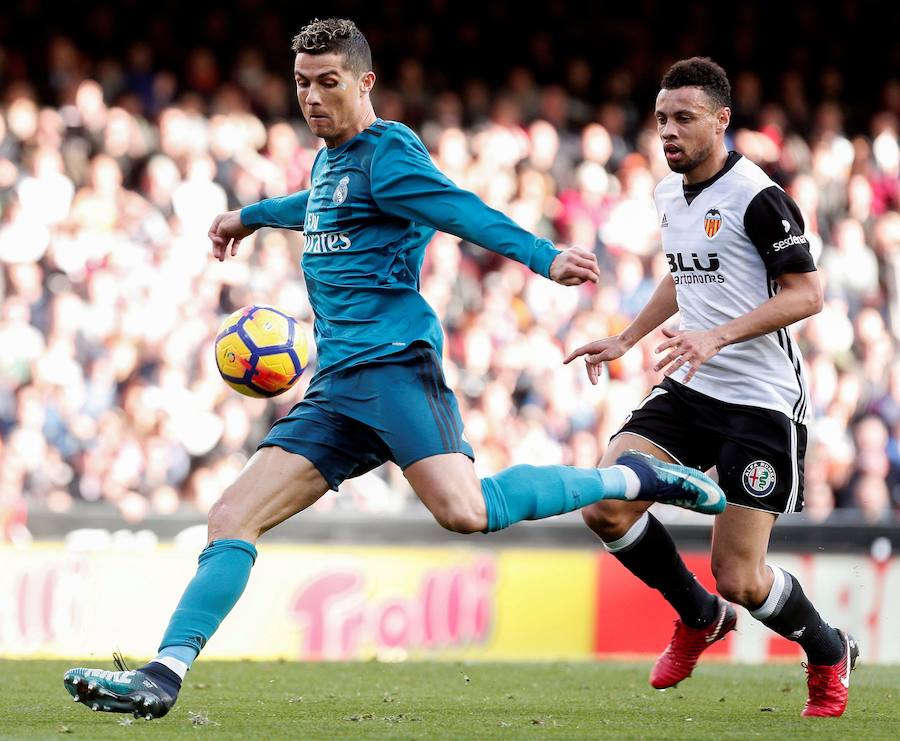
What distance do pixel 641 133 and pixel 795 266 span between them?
34.2ft

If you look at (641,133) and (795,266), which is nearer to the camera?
(795,266)

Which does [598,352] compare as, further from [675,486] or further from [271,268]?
[271,268]

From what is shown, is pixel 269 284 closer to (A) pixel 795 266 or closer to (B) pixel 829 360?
(B) pixel 829 360

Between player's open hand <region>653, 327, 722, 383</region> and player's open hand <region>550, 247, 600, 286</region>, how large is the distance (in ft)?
2.05

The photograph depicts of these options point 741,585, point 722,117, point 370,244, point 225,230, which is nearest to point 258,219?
point 225,230

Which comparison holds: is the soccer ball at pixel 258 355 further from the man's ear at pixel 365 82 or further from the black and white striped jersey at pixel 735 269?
the black and white striped jersey at pixel 735 269

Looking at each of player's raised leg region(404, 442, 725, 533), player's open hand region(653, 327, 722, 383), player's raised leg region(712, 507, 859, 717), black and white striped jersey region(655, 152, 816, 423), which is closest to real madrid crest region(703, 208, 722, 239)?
black and white striped jersey region(655, 152, 816, 423)

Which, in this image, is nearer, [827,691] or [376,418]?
[376,418]

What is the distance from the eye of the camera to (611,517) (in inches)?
239

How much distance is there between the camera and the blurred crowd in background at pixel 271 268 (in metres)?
11.5

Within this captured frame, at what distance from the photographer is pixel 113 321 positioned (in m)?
11.9

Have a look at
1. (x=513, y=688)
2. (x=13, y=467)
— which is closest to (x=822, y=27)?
(x=13, y=467)

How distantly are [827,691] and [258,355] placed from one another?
8.49 ft

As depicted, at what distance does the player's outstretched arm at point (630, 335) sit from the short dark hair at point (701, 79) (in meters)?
0.77
